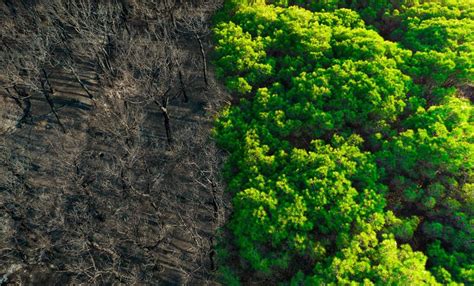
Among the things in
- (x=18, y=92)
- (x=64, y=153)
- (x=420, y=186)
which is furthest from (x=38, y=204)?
(x=420, y=186)

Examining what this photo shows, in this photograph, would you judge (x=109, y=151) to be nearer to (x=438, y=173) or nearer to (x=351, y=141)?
(x=351, y=141)

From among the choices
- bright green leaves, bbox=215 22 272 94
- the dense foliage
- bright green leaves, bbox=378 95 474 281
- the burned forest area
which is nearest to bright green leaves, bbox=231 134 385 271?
the dense foliage

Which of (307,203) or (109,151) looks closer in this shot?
(307,203)

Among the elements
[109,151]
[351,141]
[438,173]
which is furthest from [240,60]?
[109,151]

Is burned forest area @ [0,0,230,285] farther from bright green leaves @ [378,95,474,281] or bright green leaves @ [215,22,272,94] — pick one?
bright green leaves @ [378,95,474,281]

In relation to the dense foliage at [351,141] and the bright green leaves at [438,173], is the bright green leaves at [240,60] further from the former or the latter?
the bright green leaves at [438,173]

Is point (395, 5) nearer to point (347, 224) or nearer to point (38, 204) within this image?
point (347, 224)
